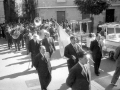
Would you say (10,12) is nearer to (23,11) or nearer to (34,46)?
(23,11)

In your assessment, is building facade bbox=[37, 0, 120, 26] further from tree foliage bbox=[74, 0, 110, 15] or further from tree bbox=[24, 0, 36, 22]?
→ tree foliage bbox=[74, 0, 110, 15]

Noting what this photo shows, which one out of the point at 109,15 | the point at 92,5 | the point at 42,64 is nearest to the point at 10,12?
the point at 109,15

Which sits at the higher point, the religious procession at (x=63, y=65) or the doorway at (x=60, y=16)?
the doorway at (x=60, y=16)

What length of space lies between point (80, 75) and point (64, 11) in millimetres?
27699

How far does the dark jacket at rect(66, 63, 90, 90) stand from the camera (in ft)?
13.5

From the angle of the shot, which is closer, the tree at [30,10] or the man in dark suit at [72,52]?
the man in dark suit at [72,52]

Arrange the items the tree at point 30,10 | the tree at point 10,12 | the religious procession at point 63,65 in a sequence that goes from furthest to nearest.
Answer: the tree at point 30,10
the tree at point 10,12
the religious procession at point 63,65

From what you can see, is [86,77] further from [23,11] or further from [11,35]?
[23,11]

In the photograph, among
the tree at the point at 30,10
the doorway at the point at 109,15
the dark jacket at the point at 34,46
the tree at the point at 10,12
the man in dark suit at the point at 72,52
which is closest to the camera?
the man in dark suit at the point at 72,52

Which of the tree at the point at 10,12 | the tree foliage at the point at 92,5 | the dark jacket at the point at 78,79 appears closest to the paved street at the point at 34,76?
the dark jacket at the point at 78,79

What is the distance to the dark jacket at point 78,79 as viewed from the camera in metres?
4.11

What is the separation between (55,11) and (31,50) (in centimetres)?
2245

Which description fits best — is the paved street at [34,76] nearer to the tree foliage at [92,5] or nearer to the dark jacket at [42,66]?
the dark jacket at [42,66]

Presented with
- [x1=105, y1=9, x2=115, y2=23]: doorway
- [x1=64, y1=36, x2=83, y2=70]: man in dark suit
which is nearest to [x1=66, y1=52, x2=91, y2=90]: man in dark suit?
[x1=64, y1=36, x2=83, y2=70]: man in dark suit
